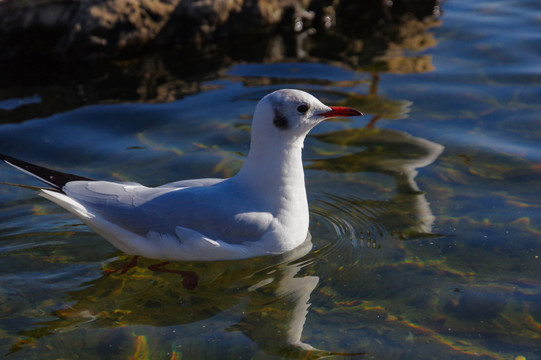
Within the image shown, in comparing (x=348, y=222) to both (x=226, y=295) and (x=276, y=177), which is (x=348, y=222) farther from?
(x=226, y=295)

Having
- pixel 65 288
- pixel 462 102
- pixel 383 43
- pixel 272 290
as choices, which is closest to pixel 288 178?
pixel 272 290

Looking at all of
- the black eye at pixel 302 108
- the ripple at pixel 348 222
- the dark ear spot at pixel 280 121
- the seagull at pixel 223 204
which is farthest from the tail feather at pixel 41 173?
the ripple at pixel 348 222

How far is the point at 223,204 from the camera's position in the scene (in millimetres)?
5000

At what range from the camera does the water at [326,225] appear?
14.5ft

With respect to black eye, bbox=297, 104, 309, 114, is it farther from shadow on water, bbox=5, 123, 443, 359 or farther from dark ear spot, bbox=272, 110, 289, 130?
shadow on water, bbox=5, 123, 443, 359

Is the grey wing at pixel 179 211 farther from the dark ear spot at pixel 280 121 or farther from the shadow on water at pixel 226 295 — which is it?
the dark ear spot at pixel 280 121

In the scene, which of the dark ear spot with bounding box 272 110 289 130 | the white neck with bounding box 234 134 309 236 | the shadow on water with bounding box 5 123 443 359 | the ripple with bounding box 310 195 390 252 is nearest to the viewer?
the shadow on water with bounding box 5 123 443 359

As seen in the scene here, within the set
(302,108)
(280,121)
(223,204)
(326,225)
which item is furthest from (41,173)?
(326,225)

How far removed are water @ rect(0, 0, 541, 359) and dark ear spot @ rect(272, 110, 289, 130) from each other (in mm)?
907

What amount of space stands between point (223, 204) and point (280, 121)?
0.66m

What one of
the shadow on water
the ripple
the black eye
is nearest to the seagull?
the black eye

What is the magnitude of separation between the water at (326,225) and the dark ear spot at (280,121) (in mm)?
907

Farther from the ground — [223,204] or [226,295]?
[223,204]

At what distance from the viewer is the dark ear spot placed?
4.93 m
